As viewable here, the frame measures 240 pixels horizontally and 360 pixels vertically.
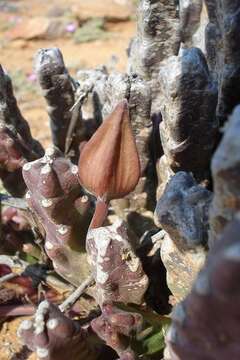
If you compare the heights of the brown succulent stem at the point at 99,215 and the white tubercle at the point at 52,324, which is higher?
the brown succulent stem at the point at 99,215

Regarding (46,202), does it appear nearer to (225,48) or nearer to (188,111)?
(188,111)

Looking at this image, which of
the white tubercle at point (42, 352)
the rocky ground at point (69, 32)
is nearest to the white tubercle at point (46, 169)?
the white tubercle at point (42, 352)

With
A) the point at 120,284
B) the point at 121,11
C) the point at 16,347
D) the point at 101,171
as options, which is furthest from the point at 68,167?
the point at 121,11

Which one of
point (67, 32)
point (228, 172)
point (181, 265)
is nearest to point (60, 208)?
point (181, 265)

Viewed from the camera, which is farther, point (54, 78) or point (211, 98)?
point (54, 78)

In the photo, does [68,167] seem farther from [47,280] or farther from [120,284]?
[47,280]

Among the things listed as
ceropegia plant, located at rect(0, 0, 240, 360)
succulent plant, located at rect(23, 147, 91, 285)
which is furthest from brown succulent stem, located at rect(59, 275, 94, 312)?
succulent plant, located at rect(23, 147, 91, 285)

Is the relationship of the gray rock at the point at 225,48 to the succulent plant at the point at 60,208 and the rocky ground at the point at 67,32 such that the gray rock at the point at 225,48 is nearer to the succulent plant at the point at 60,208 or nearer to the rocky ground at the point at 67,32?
the succulent plant at the point at 60,208
